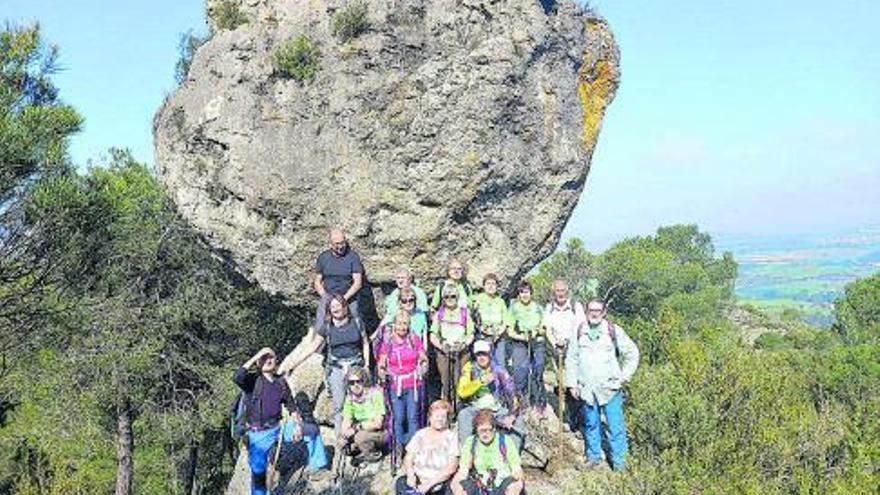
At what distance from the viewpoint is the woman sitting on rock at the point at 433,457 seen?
7777mm

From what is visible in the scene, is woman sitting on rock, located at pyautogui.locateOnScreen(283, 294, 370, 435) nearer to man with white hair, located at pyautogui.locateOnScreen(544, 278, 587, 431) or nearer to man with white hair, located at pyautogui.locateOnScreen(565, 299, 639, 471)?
man with white hair, located at pyautogui.locateOnScreen(544, 278, 587, 431)

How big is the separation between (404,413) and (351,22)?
280 inches

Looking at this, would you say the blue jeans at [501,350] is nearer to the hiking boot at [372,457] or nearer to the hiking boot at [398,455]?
the hiking boot at [398,455]

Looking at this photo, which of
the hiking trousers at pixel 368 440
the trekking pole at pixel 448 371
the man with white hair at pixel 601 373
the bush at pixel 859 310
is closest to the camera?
the man with white hair at pixel 601 373

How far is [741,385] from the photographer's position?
1029 cm

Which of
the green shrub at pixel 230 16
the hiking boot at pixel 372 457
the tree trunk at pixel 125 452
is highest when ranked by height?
the green shrub at pixel 230 16

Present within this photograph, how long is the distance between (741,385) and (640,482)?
299cm

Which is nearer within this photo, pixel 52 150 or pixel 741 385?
pixel 52 150

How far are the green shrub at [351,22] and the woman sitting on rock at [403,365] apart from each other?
5.73m

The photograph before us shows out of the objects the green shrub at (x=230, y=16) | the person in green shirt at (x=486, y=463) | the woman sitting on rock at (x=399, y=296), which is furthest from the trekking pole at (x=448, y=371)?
the green shrub at (x=230, y=16)

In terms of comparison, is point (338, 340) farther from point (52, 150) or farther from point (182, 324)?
point (182, 324)

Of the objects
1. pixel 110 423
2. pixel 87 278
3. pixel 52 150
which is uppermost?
pixel 52 150

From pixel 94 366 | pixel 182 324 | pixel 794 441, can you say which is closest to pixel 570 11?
pixel 794 441

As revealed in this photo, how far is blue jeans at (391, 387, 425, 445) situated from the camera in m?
9.61
